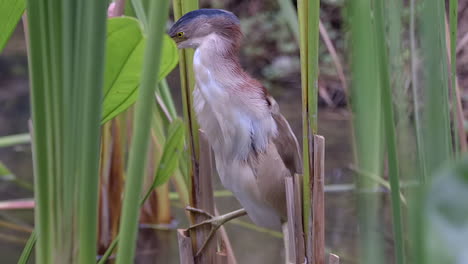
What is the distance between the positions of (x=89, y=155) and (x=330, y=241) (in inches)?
42.4

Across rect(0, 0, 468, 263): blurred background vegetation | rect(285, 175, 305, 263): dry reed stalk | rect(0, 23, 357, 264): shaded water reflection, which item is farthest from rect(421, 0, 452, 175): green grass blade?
rect(0, 23, 357, 264): shaded water reflection

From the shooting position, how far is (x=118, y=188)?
1259mm

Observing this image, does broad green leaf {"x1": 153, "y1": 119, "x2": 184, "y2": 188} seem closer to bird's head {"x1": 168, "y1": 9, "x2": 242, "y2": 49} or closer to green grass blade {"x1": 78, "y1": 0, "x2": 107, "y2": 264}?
bird's head {"x1": 168, "y1": 9, "x2": 242, "y2": 49}

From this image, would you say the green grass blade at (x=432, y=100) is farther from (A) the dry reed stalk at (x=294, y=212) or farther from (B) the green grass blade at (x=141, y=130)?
(A) the dry reed stalk at (x=294, y=212)

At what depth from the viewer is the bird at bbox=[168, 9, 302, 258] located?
2.39ft

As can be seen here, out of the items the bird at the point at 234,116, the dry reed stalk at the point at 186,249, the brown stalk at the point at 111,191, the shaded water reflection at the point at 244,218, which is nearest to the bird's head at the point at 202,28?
the bird at the point at 234,116

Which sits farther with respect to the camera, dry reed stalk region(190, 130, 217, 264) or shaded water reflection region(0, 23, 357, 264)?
shaded water reflection region(0, 23, 357, 264)

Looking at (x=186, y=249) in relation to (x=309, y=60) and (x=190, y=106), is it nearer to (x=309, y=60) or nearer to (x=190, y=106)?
(x=190, y=106)

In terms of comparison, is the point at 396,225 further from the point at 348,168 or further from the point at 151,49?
the point at 348,168

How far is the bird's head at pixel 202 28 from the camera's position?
714 millimetres

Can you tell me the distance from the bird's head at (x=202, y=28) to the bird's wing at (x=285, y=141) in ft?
0.30

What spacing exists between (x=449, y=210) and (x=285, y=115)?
2.05 metres

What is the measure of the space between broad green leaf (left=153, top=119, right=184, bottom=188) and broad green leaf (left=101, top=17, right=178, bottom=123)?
6cm

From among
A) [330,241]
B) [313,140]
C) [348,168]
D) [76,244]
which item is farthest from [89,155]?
[348,168]
